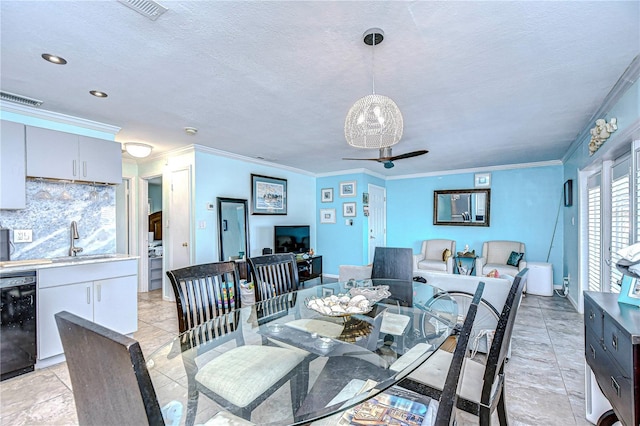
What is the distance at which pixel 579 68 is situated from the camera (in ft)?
6.70

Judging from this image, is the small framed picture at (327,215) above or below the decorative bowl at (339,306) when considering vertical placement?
above

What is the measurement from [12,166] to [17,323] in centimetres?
140

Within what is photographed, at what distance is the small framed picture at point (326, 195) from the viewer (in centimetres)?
641

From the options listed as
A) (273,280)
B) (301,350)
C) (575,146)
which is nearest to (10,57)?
(273,280)

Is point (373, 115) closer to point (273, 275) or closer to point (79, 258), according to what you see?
point (273, 275)

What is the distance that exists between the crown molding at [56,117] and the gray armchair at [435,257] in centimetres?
524

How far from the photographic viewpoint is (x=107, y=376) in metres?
0.68

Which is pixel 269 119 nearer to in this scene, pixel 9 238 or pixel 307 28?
pixel 307 28

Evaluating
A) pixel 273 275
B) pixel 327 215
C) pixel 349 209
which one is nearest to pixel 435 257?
pixel 349 209

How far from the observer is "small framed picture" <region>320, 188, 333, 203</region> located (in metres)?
6.41

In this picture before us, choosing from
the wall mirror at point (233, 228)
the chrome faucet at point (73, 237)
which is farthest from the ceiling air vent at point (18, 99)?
the wall mirror at point (233, 228)

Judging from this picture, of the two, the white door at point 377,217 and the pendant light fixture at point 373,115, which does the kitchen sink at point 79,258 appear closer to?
the pendant light fixture at point 373,115

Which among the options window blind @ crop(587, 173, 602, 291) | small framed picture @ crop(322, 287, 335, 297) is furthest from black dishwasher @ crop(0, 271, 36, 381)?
window blind @ crop(587, 173, 602, 291)

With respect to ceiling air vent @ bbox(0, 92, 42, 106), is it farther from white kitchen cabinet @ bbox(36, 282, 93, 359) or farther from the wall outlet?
white kitchen cabinet @ bbox(36, 282, 93, 359)
